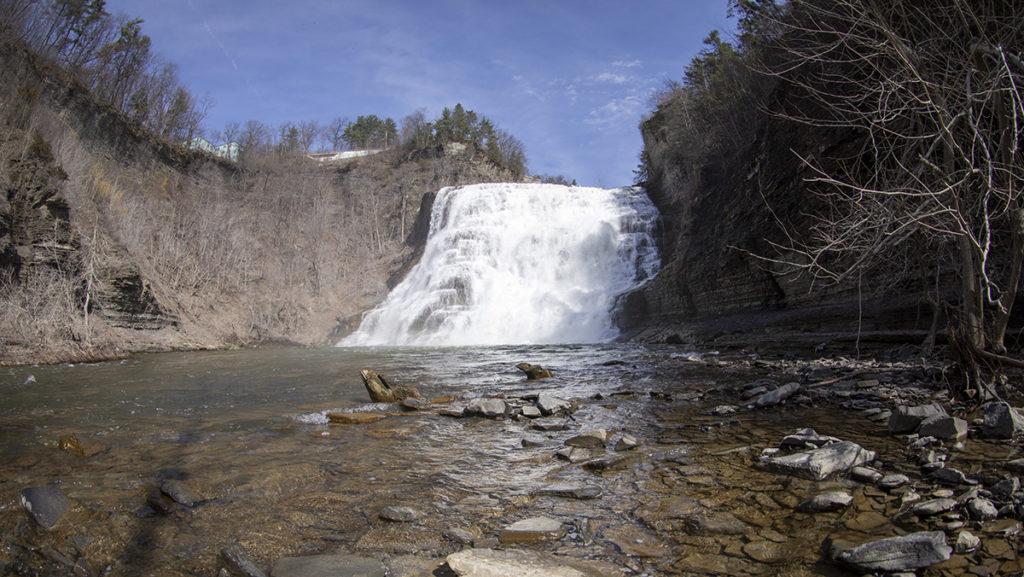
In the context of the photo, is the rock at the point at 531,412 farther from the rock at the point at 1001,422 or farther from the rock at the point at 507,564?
the rock at the point at 1001,422

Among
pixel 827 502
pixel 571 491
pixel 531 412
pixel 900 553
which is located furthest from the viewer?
pixel 531 412

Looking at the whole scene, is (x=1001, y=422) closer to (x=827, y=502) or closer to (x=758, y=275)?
(x=827, y=502)

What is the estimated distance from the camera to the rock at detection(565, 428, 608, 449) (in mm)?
4736

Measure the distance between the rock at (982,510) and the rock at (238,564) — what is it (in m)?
3.38

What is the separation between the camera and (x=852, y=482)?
10.9 feet

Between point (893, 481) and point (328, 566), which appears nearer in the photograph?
point (328, 566)

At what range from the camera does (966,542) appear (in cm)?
237

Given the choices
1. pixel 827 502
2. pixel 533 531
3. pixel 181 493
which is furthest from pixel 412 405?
pixel 827 502

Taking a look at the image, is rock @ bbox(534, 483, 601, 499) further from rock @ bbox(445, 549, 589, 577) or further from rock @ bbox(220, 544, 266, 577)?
rock @ bbox(220, 544, 266, 577)

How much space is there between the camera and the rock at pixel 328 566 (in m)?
2.45

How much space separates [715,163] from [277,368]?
708 inches

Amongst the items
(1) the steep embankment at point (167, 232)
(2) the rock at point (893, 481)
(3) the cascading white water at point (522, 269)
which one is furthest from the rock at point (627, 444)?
(3) the cascading white water at point (522, 269)

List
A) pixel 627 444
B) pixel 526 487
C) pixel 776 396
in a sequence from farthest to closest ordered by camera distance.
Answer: pixel 776 396 → pixel 627 444 → pixel 526 487

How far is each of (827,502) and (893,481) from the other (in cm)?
55
